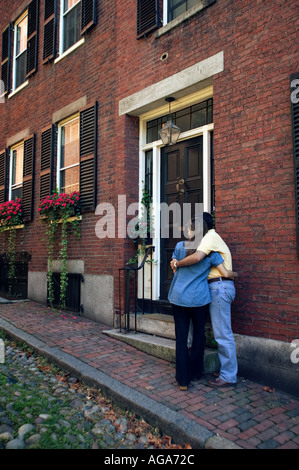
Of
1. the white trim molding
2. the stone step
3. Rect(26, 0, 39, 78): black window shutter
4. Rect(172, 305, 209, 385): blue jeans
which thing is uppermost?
Rect(26, 0, 39, 78): black window shutter

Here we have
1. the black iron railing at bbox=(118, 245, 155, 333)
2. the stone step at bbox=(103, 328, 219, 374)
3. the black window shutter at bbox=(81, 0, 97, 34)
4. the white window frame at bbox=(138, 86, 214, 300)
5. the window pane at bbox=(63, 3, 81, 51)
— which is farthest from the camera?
the window pane at bbox=(63, 3, 81, 51)

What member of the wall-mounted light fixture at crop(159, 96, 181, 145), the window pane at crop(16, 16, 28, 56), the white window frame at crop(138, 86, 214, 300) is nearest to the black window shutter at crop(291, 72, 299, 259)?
the white window frame at crop(138, 86, 214, 300)

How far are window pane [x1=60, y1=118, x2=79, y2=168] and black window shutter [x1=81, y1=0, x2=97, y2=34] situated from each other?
1874 mm

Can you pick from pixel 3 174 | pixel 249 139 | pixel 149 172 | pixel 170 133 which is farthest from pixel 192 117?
pixel 3 174

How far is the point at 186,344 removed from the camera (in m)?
3.95

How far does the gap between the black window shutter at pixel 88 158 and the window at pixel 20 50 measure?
431 cm

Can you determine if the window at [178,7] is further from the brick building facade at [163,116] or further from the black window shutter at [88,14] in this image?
the black window shutter at [88,14]

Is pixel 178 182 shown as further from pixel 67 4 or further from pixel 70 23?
pixel 67 4

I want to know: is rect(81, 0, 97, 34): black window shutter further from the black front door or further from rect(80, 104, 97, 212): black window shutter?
the black front door

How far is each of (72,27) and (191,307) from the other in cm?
751

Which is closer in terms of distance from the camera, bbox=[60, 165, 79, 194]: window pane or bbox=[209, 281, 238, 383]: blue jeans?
bbox=[209, 281, 238, 383]: blue jeans

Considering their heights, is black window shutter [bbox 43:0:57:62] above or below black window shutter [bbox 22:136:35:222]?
above

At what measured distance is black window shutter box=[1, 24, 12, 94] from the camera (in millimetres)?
10969
